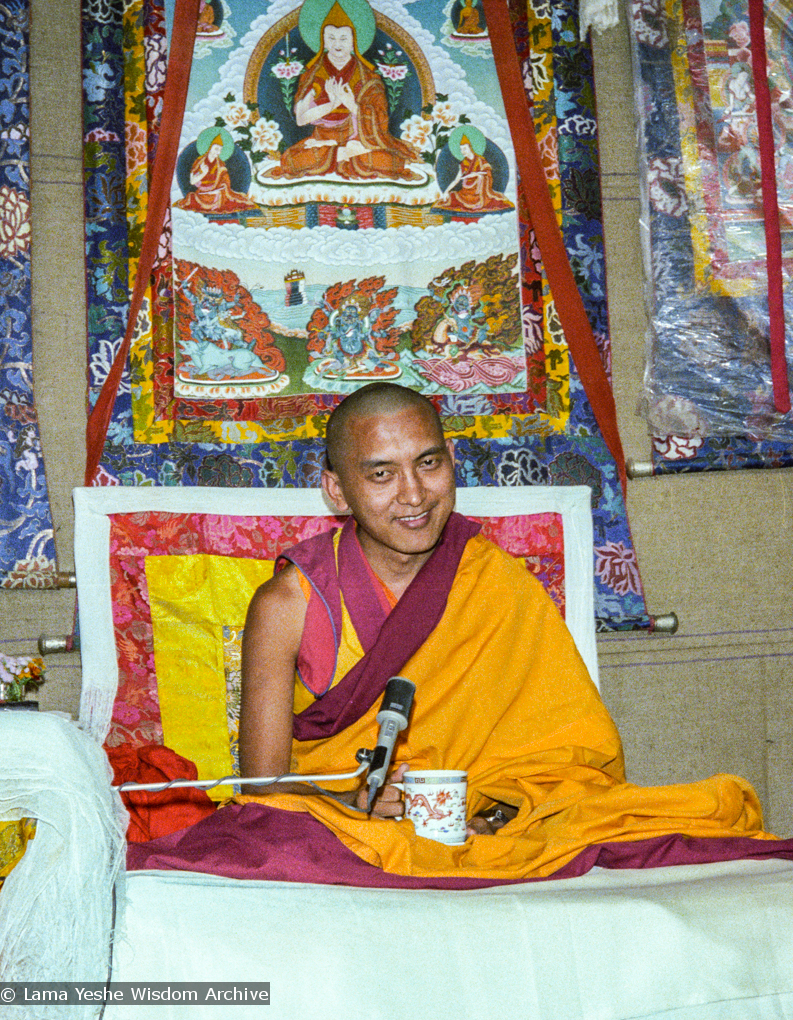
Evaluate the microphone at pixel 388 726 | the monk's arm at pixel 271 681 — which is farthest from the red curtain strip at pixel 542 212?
the microphone at pixel 388 726

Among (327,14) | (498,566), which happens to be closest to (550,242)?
(327,14)

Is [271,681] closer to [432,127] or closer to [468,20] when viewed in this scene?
[432,127]

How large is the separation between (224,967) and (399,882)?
364 millimetres

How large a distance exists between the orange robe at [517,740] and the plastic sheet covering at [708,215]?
117cm

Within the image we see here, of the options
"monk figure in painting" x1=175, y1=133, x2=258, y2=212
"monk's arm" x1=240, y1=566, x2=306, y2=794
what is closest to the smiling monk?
"monk's arm" x1=240, y1=566, x2=306, y2=794

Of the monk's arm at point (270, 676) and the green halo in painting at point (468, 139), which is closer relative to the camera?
the monk's arm at point (270, 676)

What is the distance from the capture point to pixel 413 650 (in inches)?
101

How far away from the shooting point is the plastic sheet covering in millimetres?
3604

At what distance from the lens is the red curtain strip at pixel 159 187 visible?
10.8 ft

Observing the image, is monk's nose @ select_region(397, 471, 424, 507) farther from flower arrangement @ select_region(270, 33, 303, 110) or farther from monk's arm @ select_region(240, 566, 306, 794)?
flower arrangement @ select_region(270, 33, 303, 110)

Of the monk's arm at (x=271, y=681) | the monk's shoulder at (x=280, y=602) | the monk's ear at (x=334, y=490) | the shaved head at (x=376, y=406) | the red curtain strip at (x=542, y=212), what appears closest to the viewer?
the monk's arm at (x=271, y=681)

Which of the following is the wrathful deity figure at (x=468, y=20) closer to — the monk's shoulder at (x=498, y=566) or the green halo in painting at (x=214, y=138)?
the green halo in painting at (x=214, y=138)

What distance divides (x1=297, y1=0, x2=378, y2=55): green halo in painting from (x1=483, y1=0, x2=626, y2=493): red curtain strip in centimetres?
41

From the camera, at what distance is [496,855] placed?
2.04 metres
